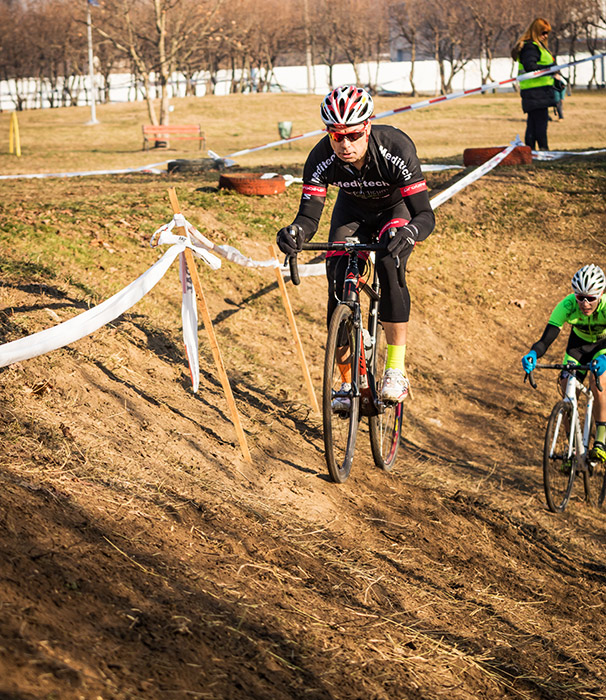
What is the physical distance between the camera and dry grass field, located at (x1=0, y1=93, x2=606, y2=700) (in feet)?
10.1

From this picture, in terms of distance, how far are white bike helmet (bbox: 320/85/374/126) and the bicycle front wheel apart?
3198 millimetres

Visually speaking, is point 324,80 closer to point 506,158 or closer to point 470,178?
point 506,158

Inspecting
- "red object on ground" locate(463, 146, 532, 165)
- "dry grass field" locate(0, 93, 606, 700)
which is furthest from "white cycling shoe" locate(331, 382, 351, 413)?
"red object on ground" locate(463, 146, 532, 165)

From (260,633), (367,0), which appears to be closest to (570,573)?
(260,633)

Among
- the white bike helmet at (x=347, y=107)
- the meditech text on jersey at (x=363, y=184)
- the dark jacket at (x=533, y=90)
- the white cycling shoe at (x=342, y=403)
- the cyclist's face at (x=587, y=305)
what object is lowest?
the white cycling shoe at (x=342, y=403)

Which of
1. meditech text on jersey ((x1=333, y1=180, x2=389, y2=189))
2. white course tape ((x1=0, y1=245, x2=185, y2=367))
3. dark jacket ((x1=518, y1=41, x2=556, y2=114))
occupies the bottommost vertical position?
white course tape ((x1=0, y1=245, x2=185, y2=367))

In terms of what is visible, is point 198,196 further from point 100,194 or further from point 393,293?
point 393,293

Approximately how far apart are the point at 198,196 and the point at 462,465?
22.8 feet

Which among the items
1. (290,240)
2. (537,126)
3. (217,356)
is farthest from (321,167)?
(537,126)

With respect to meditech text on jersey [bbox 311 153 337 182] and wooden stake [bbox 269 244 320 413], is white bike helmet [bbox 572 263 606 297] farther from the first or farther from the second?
meditech text on jersey [bbox 311 153 337 182]

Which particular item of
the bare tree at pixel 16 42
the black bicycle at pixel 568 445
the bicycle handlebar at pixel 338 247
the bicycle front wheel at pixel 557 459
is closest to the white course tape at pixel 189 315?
the bicycle handlebar at pixel 338 247

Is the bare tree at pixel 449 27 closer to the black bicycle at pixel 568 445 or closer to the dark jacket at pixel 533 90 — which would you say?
the dark jacket at pixel 533 90

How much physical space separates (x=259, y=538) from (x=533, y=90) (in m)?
13.4

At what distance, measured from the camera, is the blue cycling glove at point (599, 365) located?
23.4ft
